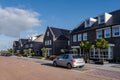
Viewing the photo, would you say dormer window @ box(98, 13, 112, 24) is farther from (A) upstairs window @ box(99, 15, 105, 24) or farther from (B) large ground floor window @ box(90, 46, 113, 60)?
(B) large ground floor window @ box(90, 46, 113, 60)

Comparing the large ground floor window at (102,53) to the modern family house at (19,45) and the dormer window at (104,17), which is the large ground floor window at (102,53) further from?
the modern family house at (19,45)

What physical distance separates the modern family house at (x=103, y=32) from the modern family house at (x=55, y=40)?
940cm

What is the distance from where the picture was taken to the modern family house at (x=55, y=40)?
45.6 meters

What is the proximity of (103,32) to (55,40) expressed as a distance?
62.1 ft

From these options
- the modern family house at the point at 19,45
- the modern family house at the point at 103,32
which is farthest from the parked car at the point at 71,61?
the modern family house at the point at 19,45

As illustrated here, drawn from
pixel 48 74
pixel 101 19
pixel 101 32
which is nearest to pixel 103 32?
pixel 101 32

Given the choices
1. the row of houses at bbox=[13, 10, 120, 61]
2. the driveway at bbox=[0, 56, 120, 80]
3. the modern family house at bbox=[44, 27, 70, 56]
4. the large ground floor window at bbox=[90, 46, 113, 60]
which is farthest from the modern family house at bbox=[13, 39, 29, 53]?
the driveway at bbox=[0, 56, 120, 80]

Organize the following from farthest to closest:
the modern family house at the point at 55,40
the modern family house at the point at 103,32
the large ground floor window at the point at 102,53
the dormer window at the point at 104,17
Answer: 1. the modern family house at the point at 55,40
2. the dormer window at the point at 104,17
3. the large ground floor window at the point at 102,53
4. the modern family house at the point at 103,32

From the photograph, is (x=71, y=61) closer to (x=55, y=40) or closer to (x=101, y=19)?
(x=101, y=19)

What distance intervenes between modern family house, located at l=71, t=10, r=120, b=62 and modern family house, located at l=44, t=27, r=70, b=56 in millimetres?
9401

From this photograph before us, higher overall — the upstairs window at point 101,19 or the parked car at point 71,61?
the upstairs window at point 101,19

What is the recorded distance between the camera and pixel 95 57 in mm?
30391

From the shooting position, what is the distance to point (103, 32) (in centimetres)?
2892

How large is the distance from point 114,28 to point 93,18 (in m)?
7.94
